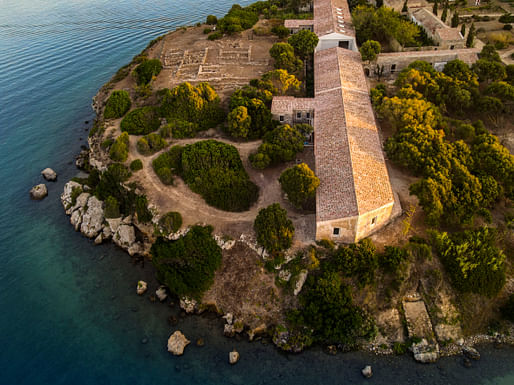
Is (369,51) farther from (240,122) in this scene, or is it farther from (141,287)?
(141,287)

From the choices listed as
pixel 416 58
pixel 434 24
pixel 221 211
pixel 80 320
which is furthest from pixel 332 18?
pixel 80 320

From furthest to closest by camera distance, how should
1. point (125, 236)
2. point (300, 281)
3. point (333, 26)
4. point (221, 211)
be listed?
point (333, 26) → point (125, 236) → point (221, 211) → point (300, 281)

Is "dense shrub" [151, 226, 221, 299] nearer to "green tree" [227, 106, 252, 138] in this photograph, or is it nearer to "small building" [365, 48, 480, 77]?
"green tree" [227, 106, 252, 138]

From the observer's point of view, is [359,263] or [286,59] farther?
[286,59]

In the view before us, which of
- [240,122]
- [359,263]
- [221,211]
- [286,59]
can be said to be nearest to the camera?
[359,263]

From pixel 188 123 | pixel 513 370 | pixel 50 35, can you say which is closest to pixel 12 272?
pixel 188 123

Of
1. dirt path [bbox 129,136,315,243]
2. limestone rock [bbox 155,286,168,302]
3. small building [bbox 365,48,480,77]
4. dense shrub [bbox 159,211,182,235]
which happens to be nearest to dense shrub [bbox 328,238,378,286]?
dirt path [bbox 129,136,315,243]
